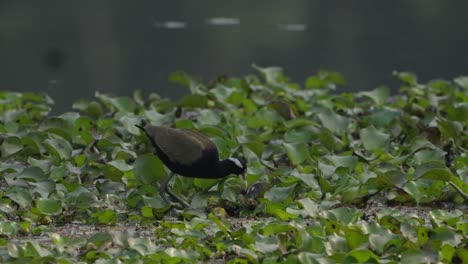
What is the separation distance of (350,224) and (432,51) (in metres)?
8.46

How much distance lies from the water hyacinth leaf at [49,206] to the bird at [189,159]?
1.76 ft

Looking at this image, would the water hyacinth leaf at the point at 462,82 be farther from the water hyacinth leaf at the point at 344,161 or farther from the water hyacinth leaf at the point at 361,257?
the water hyacinth leaf at the point at 361,257

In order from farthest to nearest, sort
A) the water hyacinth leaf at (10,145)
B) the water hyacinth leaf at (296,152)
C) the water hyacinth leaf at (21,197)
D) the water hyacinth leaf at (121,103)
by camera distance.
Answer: the water hyacinth leaf at (121,103)
the water hyacinth leaf at (10,145)
the water hyacinth leaf at (296,152)
the water hyacinth leaf at (21,197)

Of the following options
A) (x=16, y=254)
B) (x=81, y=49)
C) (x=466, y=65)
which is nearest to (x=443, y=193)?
(x=16, y=254)

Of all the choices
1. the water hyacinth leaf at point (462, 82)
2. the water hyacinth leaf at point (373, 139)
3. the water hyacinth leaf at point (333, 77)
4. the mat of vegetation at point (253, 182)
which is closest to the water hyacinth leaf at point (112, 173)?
the mat of vegetation at point (253, 182)

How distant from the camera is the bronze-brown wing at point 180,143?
539cm

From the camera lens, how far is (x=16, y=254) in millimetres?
4102

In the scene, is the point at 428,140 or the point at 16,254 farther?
the point at 428,140

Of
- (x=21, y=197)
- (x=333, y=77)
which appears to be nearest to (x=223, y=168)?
(x=21, y=197)

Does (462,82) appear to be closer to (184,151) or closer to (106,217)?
(184,151)

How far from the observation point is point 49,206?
4.92 meters

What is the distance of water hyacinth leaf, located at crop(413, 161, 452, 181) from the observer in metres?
5.18

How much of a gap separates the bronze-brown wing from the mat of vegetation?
Result: 0.34 ft

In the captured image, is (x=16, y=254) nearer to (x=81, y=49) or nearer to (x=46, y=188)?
(x=46, y=188)
